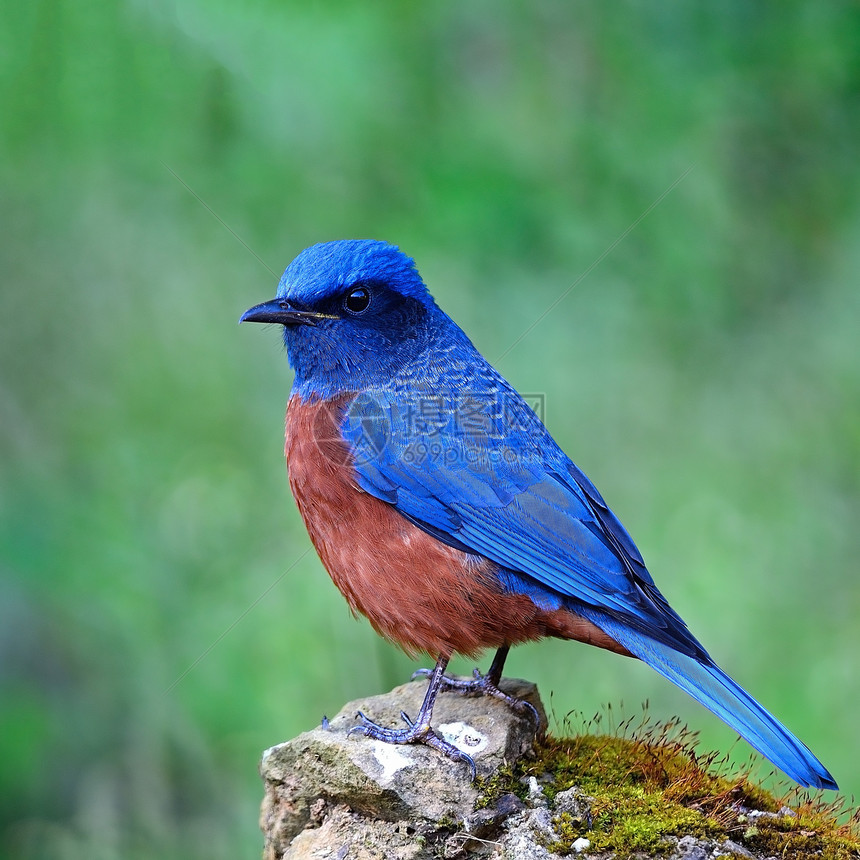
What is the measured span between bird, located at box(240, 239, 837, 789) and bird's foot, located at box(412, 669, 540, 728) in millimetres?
10

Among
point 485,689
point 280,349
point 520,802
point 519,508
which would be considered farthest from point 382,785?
point 280,349

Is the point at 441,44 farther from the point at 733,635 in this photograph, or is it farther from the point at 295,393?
the point at 733,635

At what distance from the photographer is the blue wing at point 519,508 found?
13.9 feet

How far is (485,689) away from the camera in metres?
4.75

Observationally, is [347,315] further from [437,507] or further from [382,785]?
[382,785]

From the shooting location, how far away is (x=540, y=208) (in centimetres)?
705

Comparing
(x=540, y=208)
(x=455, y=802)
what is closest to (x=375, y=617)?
(x=455, y=802)

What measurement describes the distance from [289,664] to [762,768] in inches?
117

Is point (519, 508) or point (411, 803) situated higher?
point (519, 508)

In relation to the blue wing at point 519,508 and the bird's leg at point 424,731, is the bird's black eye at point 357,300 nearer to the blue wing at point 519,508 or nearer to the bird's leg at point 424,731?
the blue wing at point 519,508

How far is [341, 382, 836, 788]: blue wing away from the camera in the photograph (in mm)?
4246

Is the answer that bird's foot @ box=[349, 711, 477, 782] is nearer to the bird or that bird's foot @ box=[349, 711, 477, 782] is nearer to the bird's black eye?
the bird

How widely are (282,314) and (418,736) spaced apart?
2.09m

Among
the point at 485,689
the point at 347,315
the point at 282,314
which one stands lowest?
the point at 485,689
